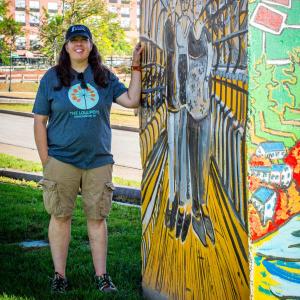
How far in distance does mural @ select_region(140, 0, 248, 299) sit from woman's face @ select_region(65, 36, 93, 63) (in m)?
0.38

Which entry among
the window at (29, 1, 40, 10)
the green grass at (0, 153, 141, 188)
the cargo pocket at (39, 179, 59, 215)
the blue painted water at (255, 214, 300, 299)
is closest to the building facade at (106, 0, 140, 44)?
the window at (29, 1, 40, 10)

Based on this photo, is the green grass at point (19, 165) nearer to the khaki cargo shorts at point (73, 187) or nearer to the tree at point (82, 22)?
the khaki cargo shorts at point (73, 187)

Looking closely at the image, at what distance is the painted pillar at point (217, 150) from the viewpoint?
2.92 meters

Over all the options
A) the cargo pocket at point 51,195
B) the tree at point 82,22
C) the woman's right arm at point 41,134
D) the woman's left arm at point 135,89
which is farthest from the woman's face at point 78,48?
the tree at point 82,22

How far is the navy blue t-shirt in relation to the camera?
15.0ft

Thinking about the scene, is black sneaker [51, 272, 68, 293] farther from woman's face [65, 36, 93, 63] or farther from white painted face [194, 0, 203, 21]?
white painted face [194, 0, 203, 21]

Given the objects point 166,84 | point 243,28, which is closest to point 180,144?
point 166,84

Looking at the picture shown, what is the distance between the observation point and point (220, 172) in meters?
3.60

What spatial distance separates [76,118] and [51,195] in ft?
1.74

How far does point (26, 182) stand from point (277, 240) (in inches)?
300

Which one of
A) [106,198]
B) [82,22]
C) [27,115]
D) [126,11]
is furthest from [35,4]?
[106,198]

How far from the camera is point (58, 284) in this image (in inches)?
187

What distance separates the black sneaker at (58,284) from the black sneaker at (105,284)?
0.22 metres

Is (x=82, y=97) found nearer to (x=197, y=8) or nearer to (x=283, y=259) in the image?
(x=197, y=8)
